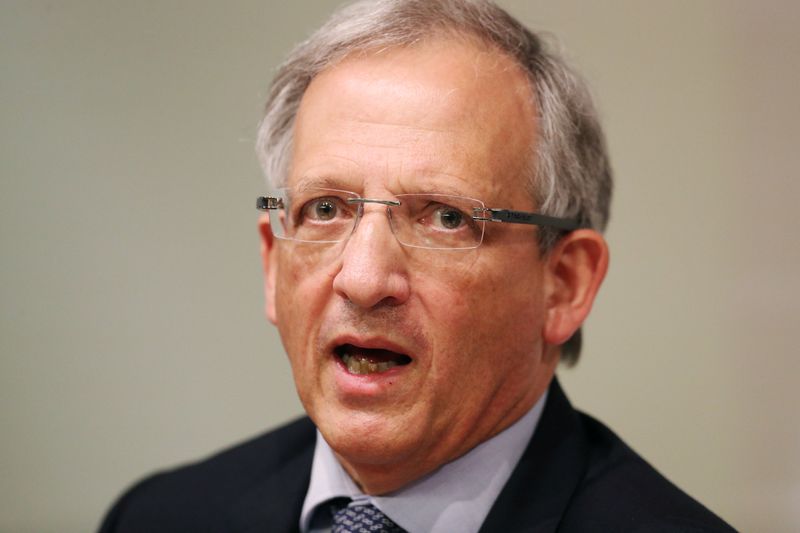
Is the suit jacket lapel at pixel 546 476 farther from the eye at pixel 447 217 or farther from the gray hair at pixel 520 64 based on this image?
the eye at pixel 447 217

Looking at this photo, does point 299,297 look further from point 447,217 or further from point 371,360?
point 447,217

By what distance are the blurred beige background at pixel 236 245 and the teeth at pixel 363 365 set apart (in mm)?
1317

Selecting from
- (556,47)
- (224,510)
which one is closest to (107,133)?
(224,510)

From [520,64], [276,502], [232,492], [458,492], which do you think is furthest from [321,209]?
[232,492]

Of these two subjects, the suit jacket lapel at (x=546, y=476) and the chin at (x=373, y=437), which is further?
the suit jacket lapel at (x=546, y=476)

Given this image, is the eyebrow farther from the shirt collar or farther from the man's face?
the shirt collar

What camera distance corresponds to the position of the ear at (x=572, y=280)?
2107 mm

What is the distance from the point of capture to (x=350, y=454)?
6.13 feet

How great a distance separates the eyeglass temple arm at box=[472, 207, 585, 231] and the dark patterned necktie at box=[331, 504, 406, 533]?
2.27 ft

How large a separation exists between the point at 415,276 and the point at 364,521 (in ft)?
1.90

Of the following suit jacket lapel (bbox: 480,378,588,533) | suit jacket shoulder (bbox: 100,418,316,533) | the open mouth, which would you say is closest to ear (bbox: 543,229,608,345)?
suit jacket lapel (bbox: 480,378,588,533)

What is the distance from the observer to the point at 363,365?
74.3 inches

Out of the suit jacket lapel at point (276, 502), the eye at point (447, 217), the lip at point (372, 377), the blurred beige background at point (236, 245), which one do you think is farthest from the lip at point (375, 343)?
the blurred beige background at point (236, 245)

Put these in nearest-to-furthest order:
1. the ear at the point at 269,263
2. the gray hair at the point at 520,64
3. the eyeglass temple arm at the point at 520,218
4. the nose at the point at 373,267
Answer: the nose at the point at 373,267
the eyeglass temple arm at the point at 520,218
the gray hair at the point at 520,64
the ear at the point at 269,263
